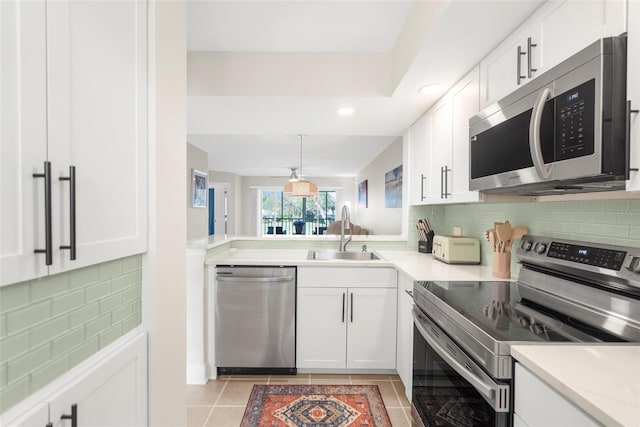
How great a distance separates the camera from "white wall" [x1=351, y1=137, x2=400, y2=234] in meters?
4.43

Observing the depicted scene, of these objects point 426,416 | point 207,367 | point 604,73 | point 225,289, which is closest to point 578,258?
point 604,73

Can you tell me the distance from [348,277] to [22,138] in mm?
2133

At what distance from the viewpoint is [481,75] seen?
173 cm

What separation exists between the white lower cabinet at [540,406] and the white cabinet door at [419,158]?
179 centimetres

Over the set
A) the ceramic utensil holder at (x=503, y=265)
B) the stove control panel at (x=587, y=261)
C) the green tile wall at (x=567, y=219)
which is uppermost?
the green tile wall at (x=567, y=219)

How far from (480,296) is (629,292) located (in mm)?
521

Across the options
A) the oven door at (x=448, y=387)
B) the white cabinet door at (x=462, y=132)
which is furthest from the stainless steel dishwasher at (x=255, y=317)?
the white cabinet door at (x=462, y=132)

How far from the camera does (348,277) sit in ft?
8.37

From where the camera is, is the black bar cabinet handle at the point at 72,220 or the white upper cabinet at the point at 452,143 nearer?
the black bar cabinet handle at the point at 72,220

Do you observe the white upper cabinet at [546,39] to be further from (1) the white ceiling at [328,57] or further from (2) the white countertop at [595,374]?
(2) the white countertop at [595,374]

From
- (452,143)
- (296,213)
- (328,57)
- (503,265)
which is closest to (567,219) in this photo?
(503,265)

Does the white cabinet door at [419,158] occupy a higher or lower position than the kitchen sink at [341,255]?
higher

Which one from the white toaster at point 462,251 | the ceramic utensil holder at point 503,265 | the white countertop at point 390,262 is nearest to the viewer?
the ceramic utensil holder at point 503,265

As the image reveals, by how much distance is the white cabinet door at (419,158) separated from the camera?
2.61m
